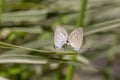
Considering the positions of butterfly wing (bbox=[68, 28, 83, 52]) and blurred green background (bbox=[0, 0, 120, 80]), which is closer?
butterfly wing (bbox=[68, 28, 83, 52])

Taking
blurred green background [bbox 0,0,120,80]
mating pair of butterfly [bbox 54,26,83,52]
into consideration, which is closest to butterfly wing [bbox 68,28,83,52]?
mating pair of butterfly [bbox 54,26,83,52]

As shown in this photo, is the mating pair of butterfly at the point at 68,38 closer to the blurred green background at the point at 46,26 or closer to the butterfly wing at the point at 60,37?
the butterfly wing at the point at 60,37

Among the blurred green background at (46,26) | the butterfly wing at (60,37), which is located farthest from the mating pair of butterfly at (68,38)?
the blurred green background at (46,26)

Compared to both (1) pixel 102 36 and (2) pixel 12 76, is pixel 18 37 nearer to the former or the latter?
(2) pixel 12 76

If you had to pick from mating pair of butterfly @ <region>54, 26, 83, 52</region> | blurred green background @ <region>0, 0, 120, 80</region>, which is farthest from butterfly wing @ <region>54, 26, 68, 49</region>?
blurred green background @ <region>0, 0, 120, 80</region>

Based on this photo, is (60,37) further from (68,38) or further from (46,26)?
(46,26)

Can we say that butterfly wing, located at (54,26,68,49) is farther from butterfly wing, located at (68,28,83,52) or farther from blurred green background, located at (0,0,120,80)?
blurred green background, located at (0,0,120,80)

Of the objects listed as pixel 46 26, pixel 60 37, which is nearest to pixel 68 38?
pixel 60 37

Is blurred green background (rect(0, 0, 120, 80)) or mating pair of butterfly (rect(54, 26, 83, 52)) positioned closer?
mating pair of butterfly (rect(54, 26, 83, 52))
